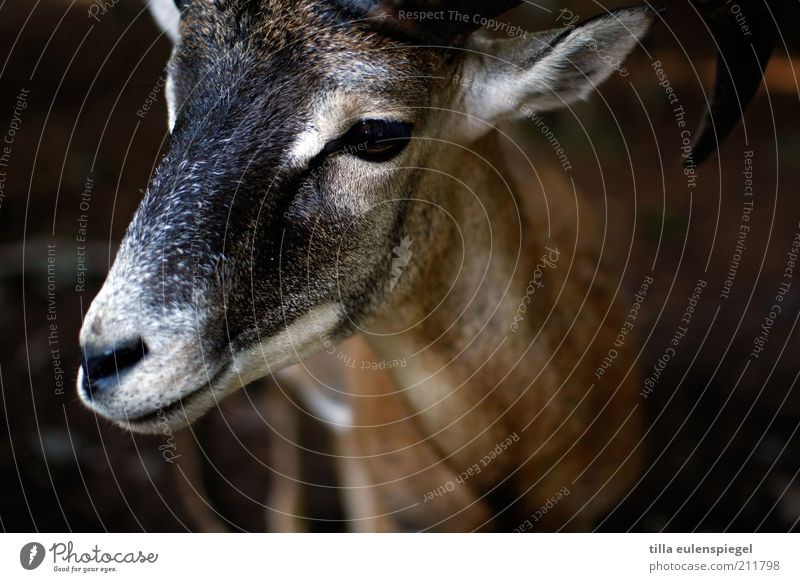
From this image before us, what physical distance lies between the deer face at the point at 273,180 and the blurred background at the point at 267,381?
149 centimetres

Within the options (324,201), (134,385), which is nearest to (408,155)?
(324,201)

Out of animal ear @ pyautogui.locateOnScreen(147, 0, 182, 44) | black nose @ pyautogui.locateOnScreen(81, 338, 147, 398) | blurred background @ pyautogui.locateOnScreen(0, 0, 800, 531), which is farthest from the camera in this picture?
blurred background @ pyautogui.locateOnScreen(0, 0, 800, 531)

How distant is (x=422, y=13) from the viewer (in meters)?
1.88

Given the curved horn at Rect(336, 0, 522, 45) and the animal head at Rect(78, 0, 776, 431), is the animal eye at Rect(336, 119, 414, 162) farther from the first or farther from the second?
the curved horn at Rect(336, 0, 522, 45)

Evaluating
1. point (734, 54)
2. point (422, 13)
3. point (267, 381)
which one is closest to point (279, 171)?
point (422, 13)

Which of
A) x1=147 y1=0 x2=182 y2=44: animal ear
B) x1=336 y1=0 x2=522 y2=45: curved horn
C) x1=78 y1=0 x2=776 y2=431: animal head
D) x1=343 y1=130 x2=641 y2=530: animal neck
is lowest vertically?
x1=343 y1=130 x2=641 y2=530: animal neck

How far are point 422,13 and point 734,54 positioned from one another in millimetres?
980

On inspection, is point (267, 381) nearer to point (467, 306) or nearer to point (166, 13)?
point (467, 306)

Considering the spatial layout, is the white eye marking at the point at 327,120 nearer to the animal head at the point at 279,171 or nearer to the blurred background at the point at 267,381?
the animal head at the point at 279,171

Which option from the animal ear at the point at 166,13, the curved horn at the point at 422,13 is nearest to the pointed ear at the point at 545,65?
the curved horn at the point at 422,13

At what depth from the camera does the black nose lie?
5.28 feet

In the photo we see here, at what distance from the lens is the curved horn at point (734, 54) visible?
2139 millimetres

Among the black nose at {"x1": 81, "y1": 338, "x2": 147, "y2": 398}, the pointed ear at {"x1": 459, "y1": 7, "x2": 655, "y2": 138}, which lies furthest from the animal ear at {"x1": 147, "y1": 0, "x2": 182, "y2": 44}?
the black nose at {"x1": 81, "y1": 338, "x2": 147, "y2": 398}

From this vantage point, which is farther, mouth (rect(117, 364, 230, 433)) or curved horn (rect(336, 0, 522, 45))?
curved horn (rect(336, 0, 522, 45))
